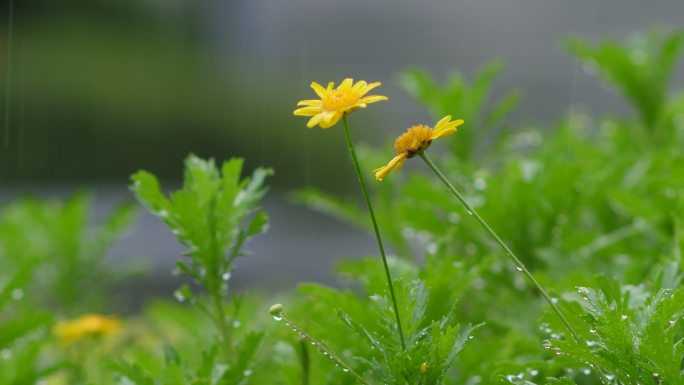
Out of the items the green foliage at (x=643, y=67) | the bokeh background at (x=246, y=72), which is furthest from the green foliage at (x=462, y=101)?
the bokeh background at (x=246, y=72)

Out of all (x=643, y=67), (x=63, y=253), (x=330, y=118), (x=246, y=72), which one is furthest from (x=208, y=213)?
(x=246, y=72)

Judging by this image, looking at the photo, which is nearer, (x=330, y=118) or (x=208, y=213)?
(x=330, y=118)

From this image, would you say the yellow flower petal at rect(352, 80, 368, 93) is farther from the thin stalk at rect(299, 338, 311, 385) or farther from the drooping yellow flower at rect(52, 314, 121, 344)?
the drooping yellow flower at rect(52, 314, 121, 344)

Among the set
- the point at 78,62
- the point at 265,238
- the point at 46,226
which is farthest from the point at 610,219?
the point at 78,62

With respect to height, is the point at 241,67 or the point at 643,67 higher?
the point at 241,67

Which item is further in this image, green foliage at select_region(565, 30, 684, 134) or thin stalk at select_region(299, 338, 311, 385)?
green foliage at select_region(565, 30, 684, 134)

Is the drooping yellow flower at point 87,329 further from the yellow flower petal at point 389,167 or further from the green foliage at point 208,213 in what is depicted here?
the yellow flower petal at point 389,167

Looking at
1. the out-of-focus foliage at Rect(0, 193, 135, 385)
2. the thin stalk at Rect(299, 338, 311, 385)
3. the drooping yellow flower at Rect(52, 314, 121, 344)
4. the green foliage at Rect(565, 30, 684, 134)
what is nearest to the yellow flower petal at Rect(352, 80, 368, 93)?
the thin stalk at Rect(299, 338, 311, 385)

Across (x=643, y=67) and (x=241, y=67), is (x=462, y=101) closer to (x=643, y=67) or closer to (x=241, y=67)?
(x=643, y=67)

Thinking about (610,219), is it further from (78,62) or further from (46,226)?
(78,62)
